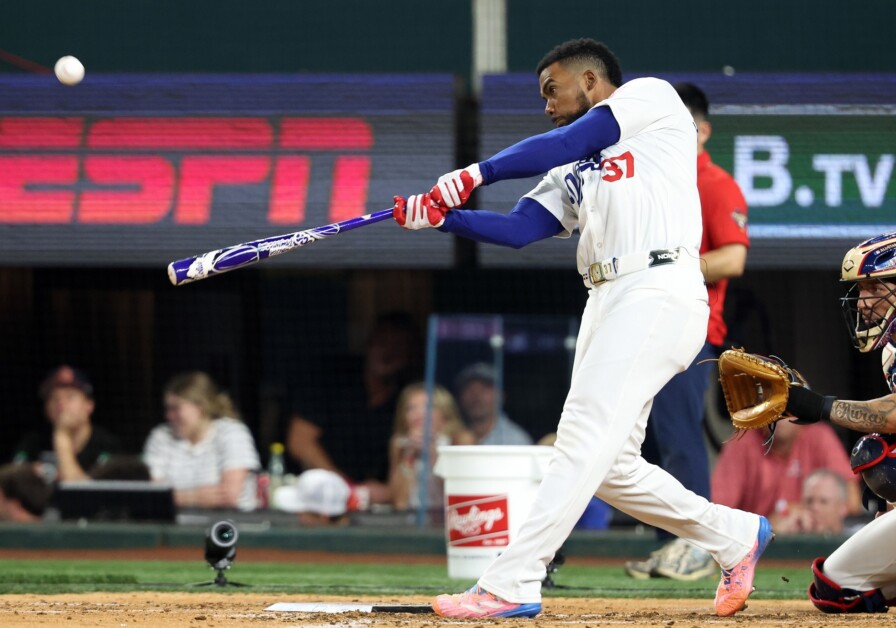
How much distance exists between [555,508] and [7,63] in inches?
322

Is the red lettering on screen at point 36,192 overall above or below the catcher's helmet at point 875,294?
above

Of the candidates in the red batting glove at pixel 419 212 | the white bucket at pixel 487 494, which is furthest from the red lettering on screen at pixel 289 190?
the red batting glove at pixel 419 212

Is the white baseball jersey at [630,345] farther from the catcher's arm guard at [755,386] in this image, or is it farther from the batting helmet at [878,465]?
the batting helmet at [878,465]

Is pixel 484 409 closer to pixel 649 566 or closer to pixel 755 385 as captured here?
pixel 649 566

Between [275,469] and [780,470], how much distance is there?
3448mm

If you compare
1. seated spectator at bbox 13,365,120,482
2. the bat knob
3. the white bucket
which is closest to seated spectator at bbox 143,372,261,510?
seated spectator at bbox 13,365,120,482

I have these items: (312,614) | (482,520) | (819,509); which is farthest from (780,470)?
(312,614)

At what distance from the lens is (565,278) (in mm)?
10594

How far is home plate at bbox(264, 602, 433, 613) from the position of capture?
4.71 metres

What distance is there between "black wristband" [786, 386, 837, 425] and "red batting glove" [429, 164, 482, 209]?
4.07ft

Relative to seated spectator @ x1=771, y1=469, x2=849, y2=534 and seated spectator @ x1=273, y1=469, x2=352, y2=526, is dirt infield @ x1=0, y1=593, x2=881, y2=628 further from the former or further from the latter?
seated spectator @ x1=273, y1=469, x2=352, y2=526

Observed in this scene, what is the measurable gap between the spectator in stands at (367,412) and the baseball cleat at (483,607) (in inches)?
231

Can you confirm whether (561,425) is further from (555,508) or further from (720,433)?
(720,433)

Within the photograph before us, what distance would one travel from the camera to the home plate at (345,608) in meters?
4.71
